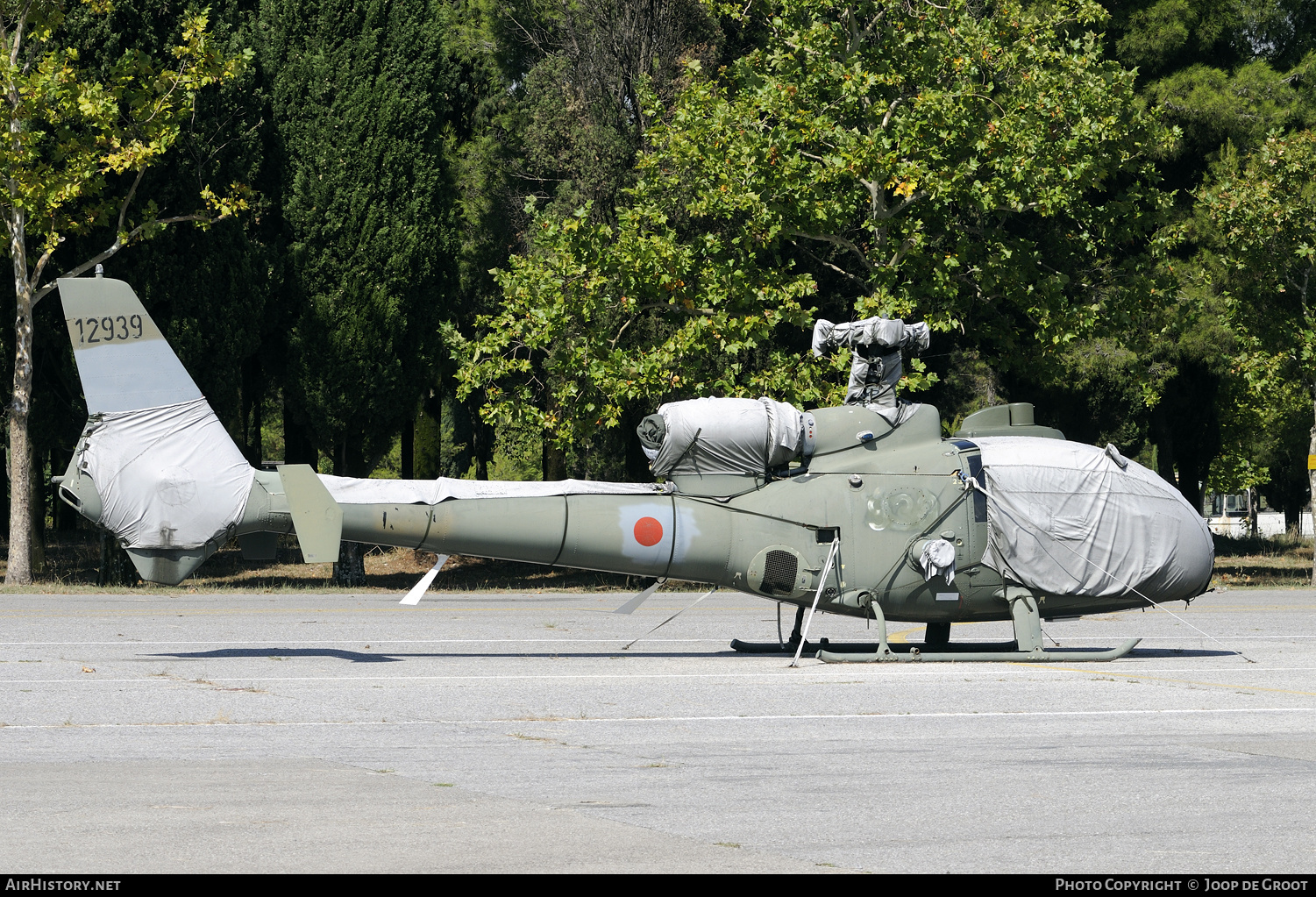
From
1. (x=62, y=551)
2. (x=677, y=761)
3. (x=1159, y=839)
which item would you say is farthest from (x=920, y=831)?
(x=62, y=551)

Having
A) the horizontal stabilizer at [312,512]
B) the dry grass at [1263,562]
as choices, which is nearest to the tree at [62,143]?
the horizontal stabilizer at [312,512]

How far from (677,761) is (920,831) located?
257 centimetres

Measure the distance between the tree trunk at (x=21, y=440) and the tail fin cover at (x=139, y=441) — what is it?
14.6 m

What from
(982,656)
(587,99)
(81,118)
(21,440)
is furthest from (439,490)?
(587,99)

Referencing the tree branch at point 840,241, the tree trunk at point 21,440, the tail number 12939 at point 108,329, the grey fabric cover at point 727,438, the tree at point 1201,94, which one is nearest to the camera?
the tail number 12939 at point 108,329

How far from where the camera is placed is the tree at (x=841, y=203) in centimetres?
2731

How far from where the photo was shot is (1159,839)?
742cm

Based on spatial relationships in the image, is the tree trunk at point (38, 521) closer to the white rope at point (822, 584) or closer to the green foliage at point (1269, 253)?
the white rope at point (822, 584)

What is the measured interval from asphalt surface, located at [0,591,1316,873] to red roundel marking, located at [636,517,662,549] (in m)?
1.48

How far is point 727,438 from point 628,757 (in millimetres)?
6237

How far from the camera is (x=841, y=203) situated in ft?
90.2

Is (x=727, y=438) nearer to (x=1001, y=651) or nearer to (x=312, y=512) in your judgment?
(x=1001, y=651)

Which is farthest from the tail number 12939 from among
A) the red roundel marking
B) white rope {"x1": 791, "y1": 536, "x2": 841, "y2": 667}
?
white rope {"x1": 791, "y1": 536, "x2": 841, "y2": 667}

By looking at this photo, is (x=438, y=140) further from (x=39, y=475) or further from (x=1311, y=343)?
(x=1311, y=343)
